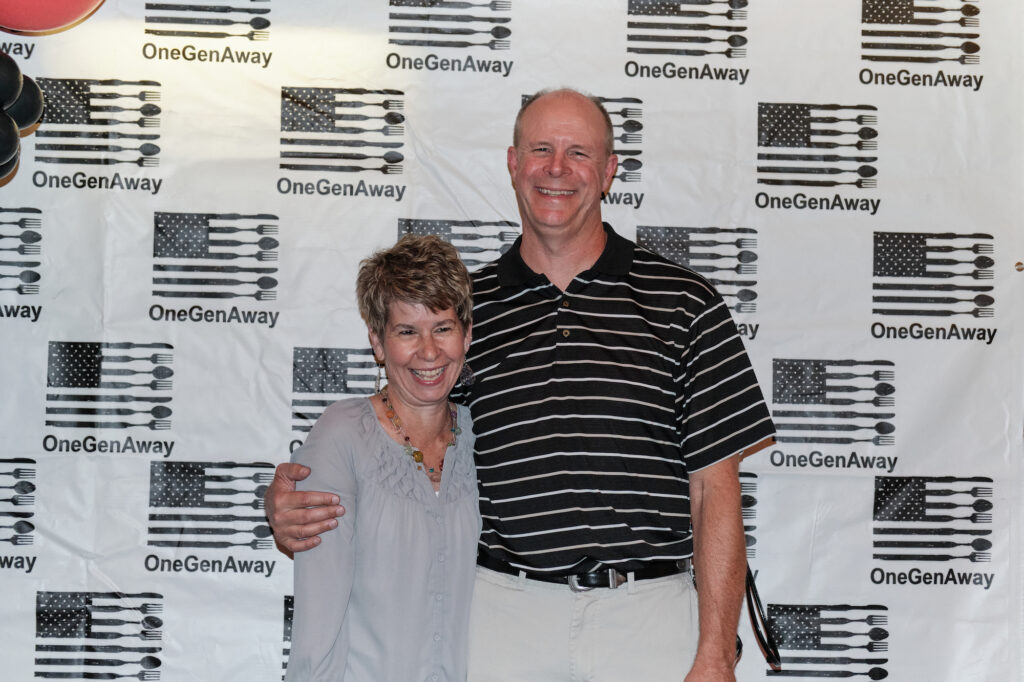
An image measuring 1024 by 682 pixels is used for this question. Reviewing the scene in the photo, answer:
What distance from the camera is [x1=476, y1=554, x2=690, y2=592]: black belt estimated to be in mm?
1976

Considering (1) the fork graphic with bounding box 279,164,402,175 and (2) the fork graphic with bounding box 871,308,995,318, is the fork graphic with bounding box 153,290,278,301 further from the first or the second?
(2) the fork graphic with bounding box 871,308,995,318

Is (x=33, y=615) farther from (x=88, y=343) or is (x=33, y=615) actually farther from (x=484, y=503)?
(x=484, y=503)

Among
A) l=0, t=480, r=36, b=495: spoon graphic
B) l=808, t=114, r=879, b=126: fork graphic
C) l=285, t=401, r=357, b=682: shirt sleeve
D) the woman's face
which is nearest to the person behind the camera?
l=285, t=401, r=357, b=682: shirt sleeve

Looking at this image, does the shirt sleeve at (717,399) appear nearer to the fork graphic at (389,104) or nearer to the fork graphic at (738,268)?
the fork graphic at (738,268)

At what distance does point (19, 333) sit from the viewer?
271cm

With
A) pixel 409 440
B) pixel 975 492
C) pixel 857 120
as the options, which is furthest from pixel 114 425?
pixel 975 492

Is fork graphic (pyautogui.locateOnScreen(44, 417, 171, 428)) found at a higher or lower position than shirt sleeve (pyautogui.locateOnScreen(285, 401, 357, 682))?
higher

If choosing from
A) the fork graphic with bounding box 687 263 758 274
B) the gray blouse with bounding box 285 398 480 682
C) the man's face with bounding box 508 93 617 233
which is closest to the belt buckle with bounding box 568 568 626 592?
the gray blouse with bounding box 285 398 480 682

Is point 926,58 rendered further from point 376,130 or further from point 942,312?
point 376,130

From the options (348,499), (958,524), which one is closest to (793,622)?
(958,524)

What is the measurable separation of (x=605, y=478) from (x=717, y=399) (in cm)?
28

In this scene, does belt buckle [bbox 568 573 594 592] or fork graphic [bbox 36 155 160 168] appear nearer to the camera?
belt buckle [bbox 568 573 594 592]

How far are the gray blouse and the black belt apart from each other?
0.34ft

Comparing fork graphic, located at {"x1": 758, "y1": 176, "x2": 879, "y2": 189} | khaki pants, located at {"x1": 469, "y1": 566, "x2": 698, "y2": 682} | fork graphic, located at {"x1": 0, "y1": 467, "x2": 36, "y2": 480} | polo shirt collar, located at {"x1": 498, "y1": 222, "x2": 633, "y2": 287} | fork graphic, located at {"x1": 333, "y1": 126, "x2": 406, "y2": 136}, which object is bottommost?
khaki pants, located at {"x1": 469, "y1": 566, "x2": 698, "y2": 682}
